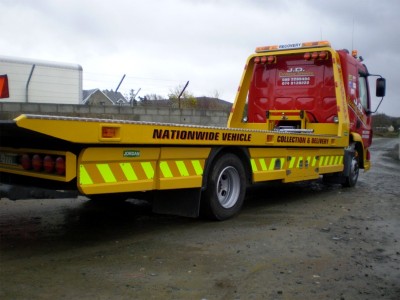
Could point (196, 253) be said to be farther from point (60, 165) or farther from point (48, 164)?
point (48, 164)

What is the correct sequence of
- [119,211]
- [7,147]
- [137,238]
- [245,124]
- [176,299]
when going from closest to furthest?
[176,299] → [7,147] → [137,238] → [119,211] → [245,124]

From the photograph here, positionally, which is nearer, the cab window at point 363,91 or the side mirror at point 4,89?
the side mirror at point 4,89

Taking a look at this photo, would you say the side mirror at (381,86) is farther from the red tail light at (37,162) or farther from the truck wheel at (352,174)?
the red tail light at (37,162)

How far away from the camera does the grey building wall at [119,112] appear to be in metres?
9.98

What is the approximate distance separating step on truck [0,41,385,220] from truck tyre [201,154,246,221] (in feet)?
0.04

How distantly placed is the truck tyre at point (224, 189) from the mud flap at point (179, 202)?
0.77ft

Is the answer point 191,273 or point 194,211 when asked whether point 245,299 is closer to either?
point 191,273

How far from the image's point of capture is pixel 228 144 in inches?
238

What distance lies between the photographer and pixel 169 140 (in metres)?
5.14

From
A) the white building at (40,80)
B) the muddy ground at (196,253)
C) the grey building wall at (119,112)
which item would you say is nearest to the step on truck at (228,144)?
the muddy ground at (196,253)

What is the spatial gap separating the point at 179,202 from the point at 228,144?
0.98 meters

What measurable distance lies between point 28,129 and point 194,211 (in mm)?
2532

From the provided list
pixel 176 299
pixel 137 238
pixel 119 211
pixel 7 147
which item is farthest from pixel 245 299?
pixel 119 211

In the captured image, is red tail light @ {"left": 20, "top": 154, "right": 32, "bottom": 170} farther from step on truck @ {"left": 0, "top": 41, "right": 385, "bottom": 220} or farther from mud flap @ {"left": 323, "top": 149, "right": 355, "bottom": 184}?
mud flap @ {"left": 323, "top": 149, "right": 355, "bottom": 184}
